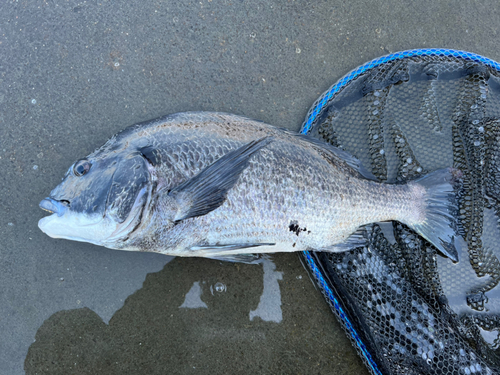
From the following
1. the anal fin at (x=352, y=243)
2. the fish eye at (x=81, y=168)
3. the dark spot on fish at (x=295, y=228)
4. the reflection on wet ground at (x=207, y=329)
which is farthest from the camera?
the reflection on wet ground at (x=207, y=329)

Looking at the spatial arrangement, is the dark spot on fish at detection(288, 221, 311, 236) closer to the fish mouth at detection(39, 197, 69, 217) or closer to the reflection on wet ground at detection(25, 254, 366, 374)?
the reflection on wet ground at detection(25, 254, 366, 374)

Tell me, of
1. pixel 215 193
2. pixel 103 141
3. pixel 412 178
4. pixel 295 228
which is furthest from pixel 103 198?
pixel 412 178

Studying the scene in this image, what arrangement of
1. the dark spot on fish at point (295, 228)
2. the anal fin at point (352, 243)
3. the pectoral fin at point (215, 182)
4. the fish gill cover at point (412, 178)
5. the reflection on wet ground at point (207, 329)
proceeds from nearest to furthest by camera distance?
the pectoral fin at point (215, 182) < the dark spot on fish at point (295, 228) < the anal fin at point (352, 243) < the fish gill cover at point (412, 178) < the reflection on wet ground at point (207, 329)

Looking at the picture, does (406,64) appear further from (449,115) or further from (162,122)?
(162,122)

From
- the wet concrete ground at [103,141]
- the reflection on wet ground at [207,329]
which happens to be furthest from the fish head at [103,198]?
the reflection on wet ground at [207,329]

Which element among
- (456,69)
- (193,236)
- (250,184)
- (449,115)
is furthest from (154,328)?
(456,69)

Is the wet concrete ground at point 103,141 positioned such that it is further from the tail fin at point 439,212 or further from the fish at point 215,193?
the tail fin at point 439,212
